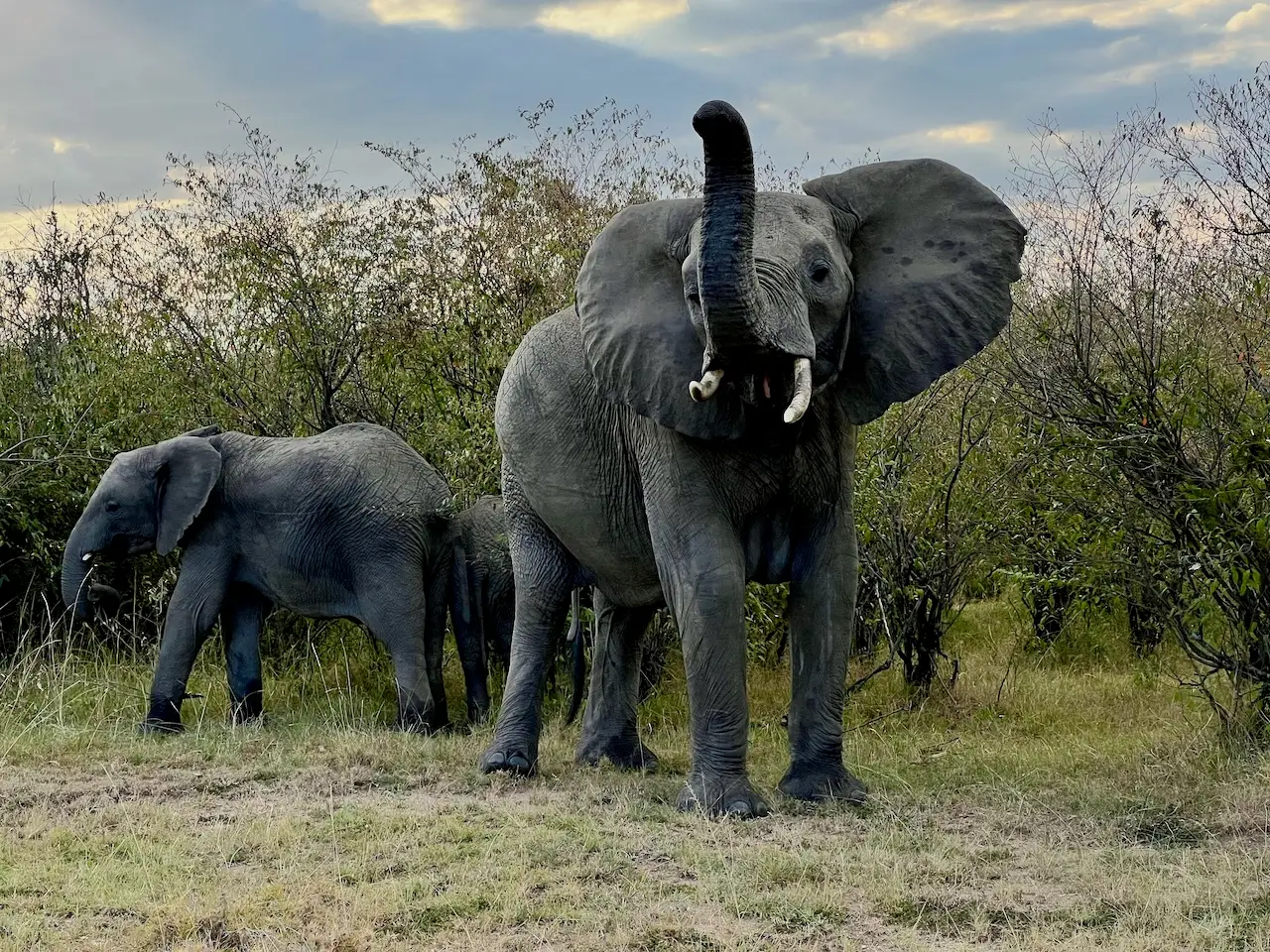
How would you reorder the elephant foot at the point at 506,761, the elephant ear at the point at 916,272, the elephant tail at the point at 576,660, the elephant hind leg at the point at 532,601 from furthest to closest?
the elephant tail at the point at 576,660, the elephant hind leg at the point at 532,601, the elephant foot at the point at 506,761, the elephant ear at the point at 916,272

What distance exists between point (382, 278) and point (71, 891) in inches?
276

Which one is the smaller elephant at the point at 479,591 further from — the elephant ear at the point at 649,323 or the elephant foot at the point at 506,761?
the elephant ear at the point at 649,323

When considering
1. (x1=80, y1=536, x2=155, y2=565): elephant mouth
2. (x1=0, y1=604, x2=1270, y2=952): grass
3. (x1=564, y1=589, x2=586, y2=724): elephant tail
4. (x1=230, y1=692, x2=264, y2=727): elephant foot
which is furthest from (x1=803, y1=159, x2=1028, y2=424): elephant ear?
(x1=80, y1=536, x2=155, y2=565): elephant mouth

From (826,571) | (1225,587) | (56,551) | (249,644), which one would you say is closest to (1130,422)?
(1225,587)

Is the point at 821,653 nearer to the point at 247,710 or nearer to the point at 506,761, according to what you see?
the point at 506,761

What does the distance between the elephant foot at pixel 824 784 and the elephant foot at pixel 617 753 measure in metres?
1.39

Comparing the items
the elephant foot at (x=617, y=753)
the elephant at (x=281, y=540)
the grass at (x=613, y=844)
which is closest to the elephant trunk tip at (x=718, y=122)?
the grass at (x=613, y=844)

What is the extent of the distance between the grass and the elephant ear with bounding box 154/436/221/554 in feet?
3.93

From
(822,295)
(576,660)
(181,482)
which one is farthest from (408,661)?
(822,295)

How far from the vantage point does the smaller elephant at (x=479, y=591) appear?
399 inches

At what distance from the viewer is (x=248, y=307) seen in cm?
1227

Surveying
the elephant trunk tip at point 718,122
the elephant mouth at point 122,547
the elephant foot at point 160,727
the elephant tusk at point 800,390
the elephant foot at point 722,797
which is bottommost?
the elephant foot at point 160,727

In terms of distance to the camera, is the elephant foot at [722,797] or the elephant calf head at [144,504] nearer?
the elephant foot at [722,797]

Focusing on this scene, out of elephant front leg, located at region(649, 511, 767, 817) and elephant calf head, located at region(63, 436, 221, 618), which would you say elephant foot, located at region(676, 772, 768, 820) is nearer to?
elephant front leg, located at region(649, 511, 767, 817)
